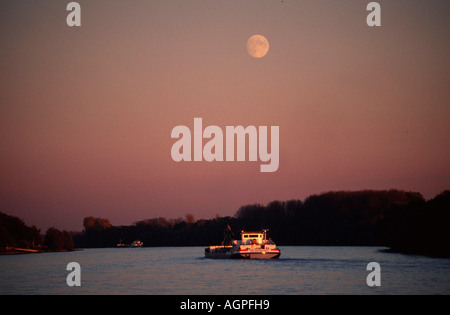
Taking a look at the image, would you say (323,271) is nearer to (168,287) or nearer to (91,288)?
(168,287)

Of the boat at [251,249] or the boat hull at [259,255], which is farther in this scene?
the boat at [251,249]

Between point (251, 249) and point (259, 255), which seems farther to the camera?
point (251, 249)

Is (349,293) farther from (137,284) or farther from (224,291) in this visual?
(137,284)

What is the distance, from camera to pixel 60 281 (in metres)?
82.0

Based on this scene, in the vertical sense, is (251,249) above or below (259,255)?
above

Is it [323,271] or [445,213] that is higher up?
[445,213]

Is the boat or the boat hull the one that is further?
the boat

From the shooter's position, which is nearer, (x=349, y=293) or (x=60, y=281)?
(x=349, y=293)
